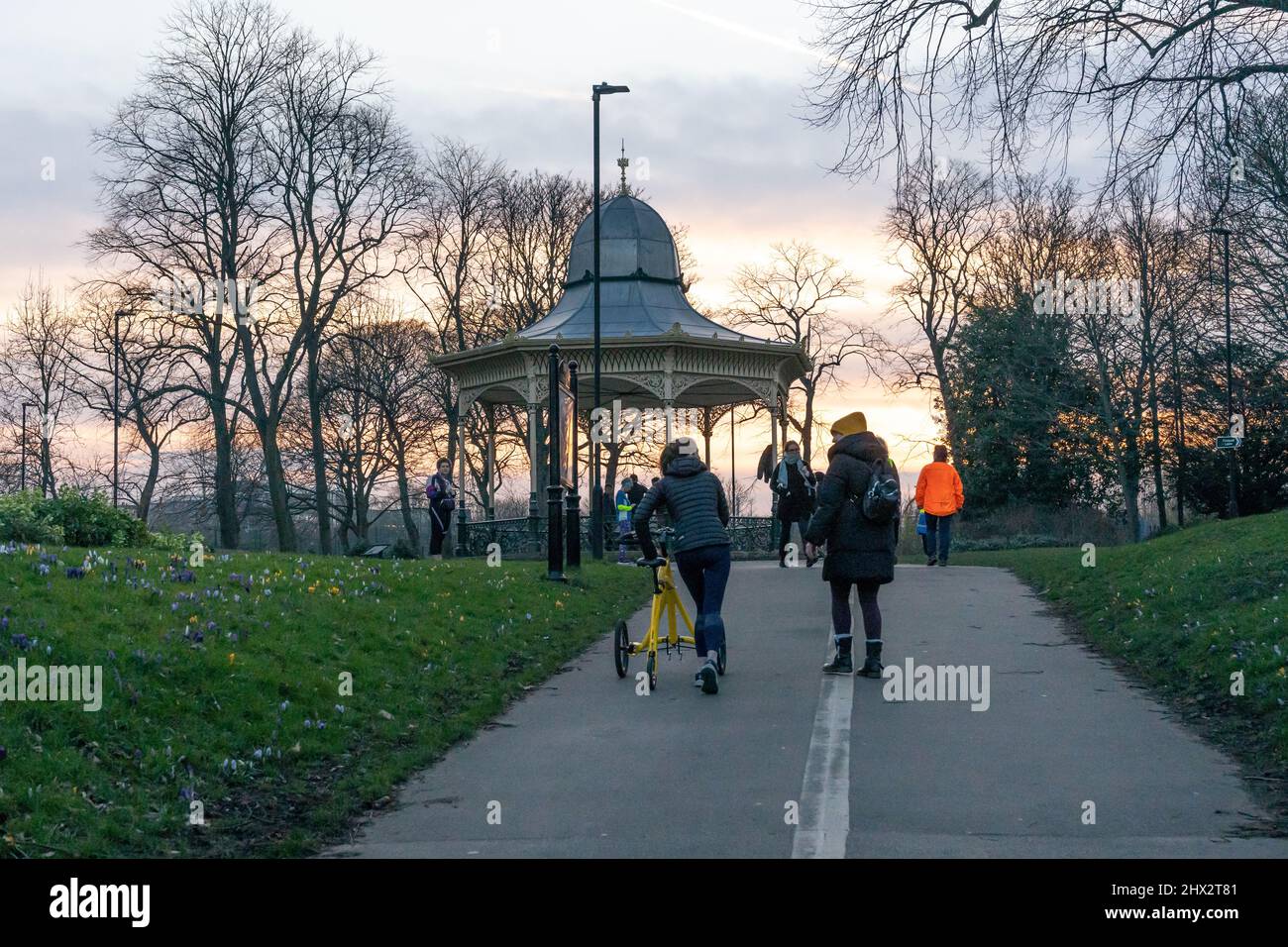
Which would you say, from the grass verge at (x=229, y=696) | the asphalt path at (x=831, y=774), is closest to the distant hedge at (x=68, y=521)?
the grass verge at (x=229, y=696)

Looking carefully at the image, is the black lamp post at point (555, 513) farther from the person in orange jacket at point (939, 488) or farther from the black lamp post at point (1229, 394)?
the black lamp post at point (1229, 394)

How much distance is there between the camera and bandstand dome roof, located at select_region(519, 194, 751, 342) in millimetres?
33000

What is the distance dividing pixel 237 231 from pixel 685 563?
32764 millimetres

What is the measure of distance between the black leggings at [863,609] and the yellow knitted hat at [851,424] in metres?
1.23

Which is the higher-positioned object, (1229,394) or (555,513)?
(1229,394)

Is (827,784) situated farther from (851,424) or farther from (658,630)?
(851,424)

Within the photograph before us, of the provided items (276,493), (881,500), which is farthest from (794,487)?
(276,493)

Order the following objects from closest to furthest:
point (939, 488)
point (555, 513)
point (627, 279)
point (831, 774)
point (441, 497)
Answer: point (831, 774) → point (555, 513) → point (939, 488) → point (441, 497) → point (627, 279)

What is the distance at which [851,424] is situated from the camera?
11.1 metres

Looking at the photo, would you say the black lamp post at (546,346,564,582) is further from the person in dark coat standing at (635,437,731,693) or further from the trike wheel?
the person in dark coat standing at (635,437,731,693)

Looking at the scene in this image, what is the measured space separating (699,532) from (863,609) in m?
1.49

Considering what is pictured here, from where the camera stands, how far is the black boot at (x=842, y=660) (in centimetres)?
1081

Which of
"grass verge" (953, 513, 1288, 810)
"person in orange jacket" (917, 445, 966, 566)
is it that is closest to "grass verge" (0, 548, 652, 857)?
"grass verge" (953, 513, 1288, 810)
